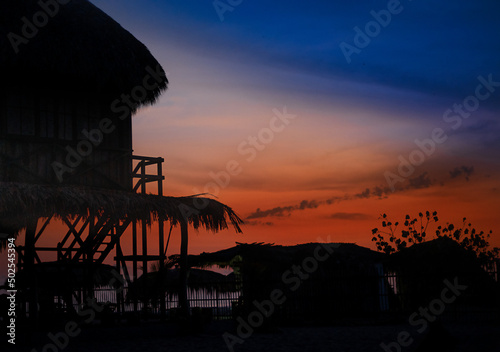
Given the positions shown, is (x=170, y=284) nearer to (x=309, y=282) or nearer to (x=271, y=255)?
(x=271, y=255)

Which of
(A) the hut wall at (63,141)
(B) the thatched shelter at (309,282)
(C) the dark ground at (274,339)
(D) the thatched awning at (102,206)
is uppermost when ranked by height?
(A) the hut wall at (63,141)

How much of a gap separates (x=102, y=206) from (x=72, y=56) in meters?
4.19

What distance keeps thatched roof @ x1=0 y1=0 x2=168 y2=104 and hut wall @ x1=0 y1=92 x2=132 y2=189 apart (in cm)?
41

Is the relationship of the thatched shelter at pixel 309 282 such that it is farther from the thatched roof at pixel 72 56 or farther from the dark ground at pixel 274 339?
the thatched roof at pixel 72 56

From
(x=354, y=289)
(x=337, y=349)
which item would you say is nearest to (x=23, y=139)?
(x=337, y=349)

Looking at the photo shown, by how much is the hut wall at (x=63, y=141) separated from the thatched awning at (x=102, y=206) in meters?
1.36

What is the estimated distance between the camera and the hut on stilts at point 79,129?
1542 centimetres

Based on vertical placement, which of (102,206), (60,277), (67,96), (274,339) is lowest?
(274,339)

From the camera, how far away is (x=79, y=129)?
16.8 m

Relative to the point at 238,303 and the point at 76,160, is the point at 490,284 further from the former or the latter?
the point at 76,160

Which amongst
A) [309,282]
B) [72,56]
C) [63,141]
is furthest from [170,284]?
[72,56]

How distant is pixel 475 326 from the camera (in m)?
17.9

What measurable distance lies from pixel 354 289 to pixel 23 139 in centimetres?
1208

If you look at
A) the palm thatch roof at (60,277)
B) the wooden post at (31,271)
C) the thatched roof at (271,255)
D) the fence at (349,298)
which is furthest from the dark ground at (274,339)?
the thatched roof at (271,255)
